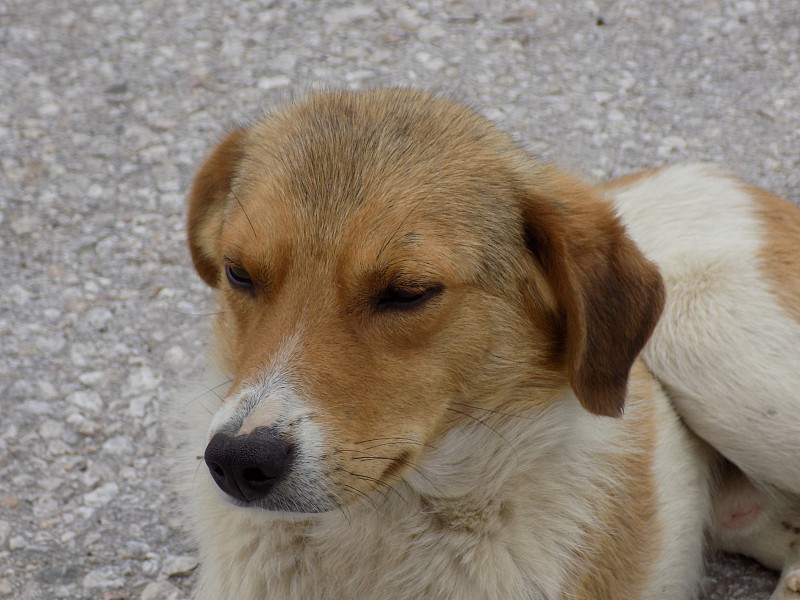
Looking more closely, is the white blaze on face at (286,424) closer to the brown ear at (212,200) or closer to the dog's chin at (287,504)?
the dog's chin at (287,504)

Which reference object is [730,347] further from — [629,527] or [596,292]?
[596,292]

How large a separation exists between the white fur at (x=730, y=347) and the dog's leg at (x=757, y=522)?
0.18 metres

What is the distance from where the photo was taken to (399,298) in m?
3.00

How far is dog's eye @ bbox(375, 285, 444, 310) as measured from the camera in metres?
2.99

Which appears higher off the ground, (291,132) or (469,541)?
(291,132)

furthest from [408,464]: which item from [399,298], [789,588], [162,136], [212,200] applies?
[162,136]

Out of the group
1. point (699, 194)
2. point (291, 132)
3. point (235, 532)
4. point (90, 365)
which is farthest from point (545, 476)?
point (90, 365)

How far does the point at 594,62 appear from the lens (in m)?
7.15

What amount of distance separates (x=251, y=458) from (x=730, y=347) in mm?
2166

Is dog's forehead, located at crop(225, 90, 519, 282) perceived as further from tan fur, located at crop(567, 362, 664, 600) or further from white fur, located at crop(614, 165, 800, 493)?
white fur, located at crop(614, 165, 800, 493)

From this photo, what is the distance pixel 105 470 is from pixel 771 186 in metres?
3.99

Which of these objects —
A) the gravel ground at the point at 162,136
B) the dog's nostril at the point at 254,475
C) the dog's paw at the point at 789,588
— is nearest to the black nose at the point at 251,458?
the dog's nostril at the point at 254,475

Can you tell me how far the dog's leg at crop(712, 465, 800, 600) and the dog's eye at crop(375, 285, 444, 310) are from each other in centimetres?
208

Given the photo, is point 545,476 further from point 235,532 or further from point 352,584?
point 235,532
